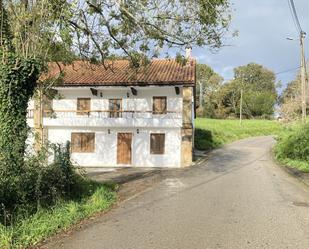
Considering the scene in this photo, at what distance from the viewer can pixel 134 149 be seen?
102 feet

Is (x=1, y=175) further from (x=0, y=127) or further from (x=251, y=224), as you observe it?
(x=251, y=224)

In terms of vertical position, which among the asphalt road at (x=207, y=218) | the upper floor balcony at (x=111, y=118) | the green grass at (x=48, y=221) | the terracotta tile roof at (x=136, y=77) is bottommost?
the asphalt road at (x=207, y=218)

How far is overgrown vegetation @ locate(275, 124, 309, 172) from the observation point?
2571 centimetres

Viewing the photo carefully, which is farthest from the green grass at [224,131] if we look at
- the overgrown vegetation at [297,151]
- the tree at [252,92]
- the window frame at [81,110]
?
the window frame at [81,110]

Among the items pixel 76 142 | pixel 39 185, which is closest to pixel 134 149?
pixel 76 142

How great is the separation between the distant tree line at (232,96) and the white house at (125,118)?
1689 inches

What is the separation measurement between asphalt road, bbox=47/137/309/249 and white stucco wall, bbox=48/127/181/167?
8971 mm

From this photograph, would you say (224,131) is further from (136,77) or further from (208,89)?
(208,89)

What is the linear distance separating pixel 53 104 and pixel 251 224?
24.2 meters

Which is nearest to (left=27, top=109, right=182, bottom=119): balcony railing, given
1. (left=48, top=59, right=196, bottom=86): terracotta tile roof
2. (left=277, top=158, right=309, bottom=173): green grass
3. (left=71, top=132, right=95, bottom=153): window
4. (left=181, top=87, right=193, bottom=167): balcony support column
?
(left=181, top=87, right=193, bottom=167): balcony support column

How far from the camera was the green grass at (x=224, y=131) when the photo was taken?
4328 centimetres

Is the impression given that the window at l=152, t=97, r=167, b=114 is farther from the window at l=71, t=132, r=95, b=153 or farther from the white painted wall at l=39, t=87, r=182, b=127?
the window at l=71, t=132, r=95, b=153

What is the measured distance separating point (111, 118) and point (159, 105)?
3549 millimetres

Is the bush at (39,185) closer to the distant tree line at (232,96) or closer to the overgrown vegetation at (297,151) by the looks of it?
the overgrown vegetation at (297,151)
